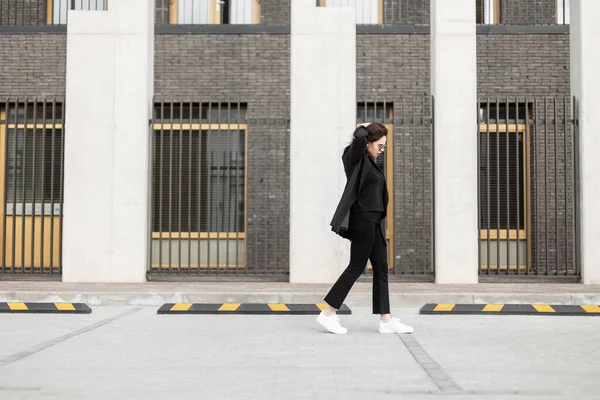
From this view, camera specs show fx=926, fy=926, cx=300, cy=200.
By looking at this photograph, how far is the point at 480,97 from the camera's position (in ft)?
54.7

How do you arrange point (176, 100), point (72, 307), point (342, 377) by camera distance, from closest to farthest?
point (342, 377)
point (72, 307)
point (176, 100)

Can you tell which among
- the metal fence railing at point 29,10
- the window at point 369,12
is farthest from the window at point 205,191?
the window at point 369,12

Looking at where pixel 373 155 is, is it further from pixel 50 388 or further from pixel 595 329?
pixel 50 388

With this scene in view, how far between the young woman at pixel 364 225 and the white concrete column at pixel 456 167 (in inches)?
199

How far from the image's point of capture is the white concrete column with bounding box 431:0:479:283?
12727 millimetres

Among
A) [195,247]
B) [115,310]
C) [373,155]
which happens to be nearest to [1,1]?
[195,247]

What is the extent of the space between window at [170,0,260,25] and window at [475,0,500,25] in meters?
4.04

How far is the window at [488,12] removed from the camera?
1689 centimetres

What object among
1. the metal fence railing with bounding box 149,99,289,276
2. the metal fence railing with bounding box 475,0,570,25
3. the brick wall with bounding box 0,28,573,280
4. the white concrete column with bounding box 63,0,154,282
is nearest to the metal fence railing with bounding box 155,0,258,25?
the brick wall with bounding box 0,28,573,280

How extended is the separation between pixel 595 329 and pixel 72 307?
528cm

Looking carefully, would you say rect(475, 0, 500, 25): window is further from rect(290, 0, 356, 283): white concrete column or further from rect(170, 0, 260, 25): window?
rect(290, 0, 356, 283): white concrete column

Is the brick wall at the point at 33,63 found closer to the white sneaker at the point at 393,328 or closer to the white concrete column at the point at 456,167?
the white concrete column at the point at 456,167

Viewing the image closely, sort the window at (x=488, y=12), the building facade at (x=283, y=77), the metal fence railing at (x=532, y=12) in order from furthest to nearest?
the window at (x=488, y=12)
the metal fence railing at (x=532, y=12)
the building facade at (x=283, y=77)

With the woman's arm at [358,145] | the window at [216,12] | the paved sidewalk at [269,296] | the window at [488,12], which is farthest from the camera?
the window at [216,12]
